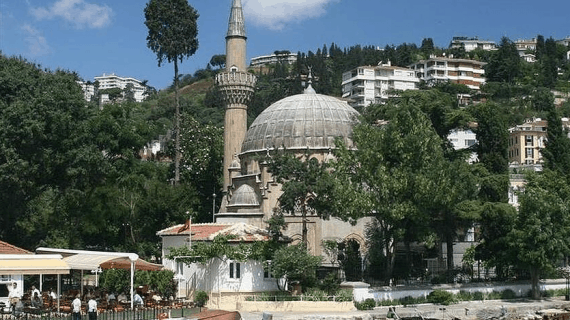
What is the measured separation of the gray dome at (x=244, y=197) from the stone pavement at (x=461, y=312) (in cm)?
1506

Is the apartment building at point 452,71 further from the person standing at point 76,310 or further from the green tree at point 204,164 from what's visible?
the person standing at point 76,310

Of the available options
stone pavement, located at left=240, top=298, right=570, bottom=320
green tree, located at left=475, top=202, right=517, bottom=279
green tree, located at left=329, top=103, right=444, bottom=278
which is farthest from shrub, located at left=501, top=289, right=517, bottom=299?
green tree, located at left=329, top=103, right=444, bottom=278

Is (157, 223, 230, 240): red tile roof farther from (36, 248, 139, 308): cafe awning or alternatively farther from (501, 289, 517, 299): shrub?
(501, 289, 517, 299): shrub

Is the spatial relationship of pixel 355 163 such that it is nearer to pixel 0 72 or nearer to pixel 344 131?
pixel 344 131

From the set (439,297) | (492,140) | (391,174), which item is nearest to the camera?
(439,297)

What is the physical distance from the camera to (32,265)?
25.2 metres

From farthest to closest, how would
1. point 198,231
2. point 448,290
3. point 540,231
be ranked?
Result: point 198,231
point 448,290
point 540,231

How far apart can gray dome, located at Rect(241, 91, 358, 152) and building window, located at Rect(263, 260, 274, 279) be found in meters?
13.0

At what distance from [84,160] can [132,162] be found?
396 inches

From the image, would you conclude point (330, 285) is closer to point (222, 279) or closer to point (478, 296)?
point (222, 279)

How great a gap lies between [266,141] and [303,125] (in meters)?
2.77

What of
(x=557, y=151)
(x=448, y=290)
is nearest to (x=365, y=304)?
(x=448, y=290)

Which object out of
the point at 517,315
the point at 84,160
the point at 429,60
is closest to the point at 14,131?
the point at 84,160

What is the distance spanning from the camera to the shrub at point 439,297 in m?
37.9
